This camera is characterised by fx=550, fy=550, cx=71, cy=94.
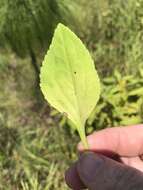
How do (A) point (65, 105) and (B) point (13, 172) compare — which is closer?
(A) point (65, 105)

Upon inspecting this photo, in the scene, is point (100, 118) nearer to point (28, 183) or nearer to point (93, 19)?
point (28, 183)

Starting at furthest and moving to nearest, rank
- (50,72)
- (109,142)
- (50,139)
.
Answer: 1. (50,139)
2. (109,142)
3. (50,72)

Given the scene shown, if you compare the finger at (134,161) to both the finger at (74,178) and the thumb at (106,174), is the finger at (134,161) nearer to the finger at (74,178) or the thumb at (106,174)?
the finger at (74,178)

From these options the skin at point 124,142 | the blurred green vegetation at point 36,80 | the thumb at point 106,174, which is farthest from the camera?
the blurred green vegetation at point 36,80

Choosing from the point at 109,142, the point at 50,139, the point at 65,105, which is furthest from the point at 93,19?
the point at 65,105

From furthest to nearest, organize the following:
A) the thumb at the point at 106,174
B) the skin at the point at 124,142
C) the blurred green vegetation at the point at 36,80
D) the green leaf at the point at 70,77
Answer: the blurred green vegetation at the point at 36,80 < the skin at the point at 124,142 < the thumb at the point at 106,174 < the green leaf at the point at 70,77

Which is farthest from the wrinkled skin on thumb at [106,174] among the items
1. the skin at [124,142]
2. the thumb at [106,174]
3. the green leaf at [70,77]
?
the skin at [124,142]
